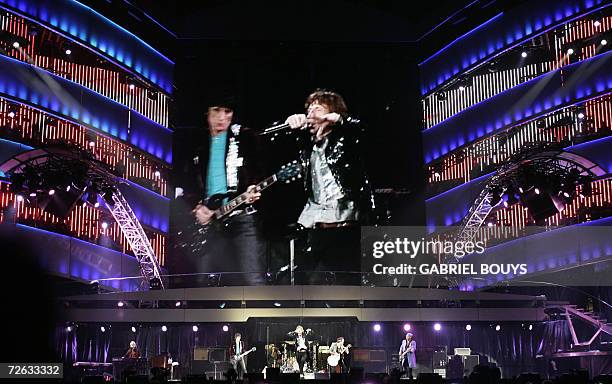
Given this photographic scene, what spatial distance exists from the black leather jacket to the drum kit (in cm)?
715

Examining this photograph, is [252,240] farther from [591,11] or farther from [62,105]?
[591,11]

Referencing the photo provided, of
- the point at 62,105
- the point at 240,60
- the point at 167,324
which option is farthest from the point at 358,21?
the point at 167,324

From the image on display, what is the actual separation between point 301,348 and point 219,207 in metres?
8.54

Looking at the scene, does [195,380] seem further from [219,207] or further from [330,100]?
[330,100]

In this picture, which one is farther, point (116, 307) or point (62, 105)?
point (62, 105)

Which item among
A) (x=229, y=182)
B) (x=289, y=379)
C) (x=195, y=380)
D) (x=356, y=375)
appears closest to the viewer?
(x=195, y=380)

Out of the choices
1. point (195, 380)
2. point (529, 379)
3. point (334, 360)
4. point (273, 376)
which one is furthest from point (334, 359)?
point (529, 379)

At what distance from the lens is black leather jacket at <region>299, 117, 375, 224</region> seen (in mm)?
28688

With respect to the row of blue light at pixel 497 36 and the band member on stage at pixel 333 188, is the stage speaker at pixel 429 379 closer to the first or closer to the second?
the band member on stage at pixel 333 188

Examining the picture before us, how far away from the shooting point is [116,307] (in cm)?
2308

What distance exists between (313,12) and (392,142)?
651 centimetres

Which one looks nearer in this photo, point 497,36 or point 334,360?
point 334,360

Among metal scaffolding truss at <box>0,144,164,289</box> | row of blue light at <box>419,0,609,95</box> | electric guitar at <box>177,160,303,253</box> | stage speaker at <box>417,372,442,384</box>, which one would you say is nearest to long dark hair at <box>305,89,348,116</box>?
electric guitar at <box>177,160,303,253</box>

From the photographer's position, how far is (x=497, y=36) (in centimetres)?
2884
